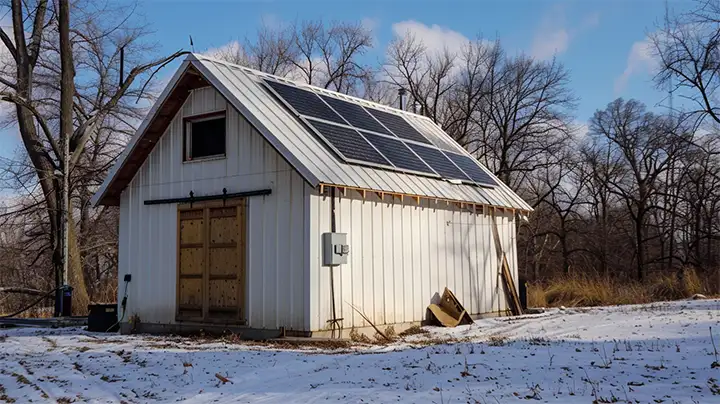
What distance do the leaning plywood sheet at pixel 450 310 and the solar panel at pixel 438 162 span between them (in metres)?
2.91

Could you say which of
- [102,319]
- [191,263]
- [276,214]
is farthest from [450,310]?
[102,319]

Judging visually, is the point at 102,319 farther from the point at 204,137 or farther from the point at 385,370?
the point at 385,370

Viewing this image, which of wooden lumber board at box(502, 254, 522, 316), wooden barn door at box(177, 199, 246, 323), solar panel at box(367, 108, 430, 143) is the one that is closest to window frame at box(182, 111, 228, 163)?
wooden barn door at box(177, 199, 246, 323)

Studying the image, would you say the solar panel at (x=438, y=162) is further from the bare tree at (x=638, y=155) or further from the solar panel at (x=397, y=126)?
the bare tree at (x=638, y=155)

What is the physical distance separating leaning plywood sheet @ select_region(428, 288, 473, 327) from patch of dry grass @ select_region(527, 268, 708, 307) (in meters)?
6.42

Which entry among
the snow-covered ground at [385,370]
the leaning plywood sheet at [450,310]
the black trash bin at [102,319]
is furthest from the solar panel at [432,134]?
the black trash bin at [102,319]

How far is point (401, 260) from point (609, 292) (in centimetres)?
1007

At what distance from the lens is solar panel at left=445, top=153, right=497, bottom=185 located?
17.8 meters

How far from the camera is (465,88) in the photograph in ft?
129

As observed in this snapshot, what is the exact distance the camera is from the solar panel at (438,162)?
648 inches

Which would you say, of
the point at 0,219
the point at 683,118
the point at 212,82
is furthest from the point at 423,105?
the point at 212,82

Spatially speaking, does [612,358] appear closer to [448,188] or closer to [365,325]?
[365,325]

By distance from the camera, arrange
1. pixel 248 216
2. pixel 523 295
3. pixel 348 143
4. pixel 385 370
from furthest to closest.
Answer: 1. pixel 523 295
2. pixel 348 143
3. pixel 248 216
4. pixel 385 370

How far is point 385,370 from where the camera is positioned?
28.4ft
